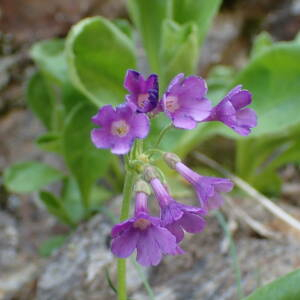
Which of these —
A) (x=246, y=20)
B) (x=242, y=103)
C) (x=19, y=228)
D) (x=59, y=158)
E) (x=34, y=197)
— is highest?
(x=246, y=20)

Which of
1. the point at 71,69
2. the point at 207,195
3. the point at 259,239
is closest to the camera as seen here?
the point at 207,195

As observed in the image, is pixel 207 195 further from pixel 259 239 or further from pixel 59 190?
pixel 59 190

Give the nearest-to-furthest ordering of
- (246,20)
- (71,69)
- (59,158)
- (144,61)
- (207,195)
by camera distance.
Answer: (207,195)
(71,69)
(59,158)
(144,61)
(246,20)

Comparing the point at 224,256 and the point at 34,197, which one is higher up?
the point at 34,197

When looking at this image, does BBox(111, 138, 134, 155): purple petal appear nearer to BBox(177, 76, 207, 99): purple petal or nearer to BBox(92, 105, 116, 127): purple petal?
BBox(92, 105, 116, 127): purple petal

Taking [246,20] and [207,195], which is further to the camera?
[246,20]

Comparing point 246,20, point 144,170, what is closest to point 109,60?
point 144,170
